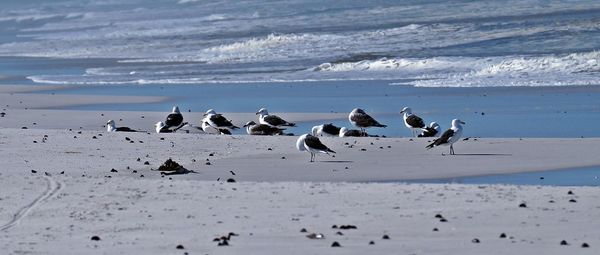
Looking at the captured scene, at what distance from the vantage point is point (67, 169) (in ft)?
44.2

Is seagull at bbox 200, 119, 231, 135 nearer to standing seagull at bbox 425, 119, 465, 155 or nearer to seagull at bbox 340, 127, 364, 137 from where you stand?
seagull at bbox 340, 127, 364, 137

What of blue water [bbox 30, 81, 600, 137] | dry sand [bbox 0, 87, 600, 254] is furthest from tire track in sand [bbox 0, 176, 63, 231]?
blue water [bbox 30, 81, 600, 137]

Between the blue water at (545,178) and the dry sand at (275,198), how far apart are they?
33 cm

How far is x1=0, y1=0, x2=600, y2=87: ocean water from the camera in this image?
1074 inches

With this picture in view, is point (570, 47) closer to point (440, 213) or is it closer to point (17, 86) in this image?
point (17, 86)

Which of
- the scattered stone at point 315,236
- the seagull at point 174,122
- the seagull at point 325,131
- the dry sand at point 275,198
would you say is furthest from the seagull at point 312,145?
the scattered stone at point 315,236

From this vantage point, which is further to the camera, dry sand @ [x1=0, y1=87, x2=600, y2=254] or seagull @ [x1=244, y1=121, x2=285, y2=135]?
seagull @ [x1=244, y1=121, x2=285, y2=135]

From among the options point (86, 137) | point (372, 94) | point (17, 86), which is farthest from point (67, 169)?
point (17, 86)

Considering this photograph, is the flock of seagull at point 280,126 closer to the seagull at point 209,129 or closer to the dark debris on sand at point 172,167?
the seagull at point 209,129

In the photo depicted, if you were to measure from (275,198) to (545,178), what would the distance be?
126 inches

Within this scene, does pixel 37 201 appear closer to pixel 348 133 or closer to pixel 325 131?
pixel 325 131

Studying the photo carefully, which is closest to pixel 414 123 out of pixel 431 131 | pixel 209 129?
pixel 431 131

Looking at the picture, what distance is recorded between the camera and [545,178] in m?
13.0

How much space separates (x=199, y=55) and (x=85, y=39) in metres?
13.8
